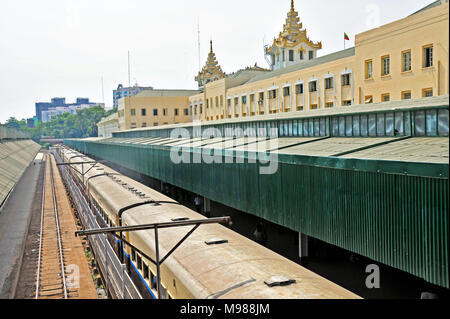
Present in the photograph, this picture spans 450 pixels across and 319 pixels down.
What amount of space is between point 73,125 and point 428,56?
6015 inches

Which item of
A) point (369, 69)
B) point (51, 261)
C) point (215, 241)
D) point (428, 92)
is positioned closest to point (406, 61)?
point (428, 92)

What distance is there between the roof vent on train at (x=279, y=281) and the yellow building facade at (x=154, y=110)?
2451 inches

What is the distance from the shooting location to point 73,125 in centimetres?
15925

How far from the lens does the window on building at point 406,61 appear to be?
2244cm

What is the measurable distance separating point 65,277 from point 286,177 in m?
9.84

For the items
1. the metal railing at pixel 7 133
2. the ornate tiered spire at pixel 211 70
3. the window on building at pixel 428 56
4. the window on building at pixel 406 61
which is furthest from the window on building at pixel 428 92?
the ornate tiered spire at pixel 211 70

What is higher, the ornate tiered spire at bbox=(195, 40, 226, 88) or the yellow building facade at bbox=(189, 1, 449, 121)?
the ornate tiered spire at bbox=(195, 40, 226, 88)

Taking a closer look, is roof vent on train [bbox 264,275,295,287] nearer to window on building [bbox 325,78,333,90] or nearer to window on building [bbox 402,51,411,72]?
window on building [bbox 402,51,411,72]

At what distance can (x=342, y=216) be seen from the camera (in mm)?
10523

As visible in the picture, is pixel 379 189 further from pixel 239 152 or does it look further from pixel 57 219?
pixel 57 219

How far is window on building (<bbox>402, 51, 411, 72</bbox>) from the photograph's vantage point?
2244 centimetres

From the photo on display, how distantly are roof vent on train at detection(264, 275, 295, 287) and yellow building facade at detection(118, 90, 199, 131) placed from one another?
6225 cm

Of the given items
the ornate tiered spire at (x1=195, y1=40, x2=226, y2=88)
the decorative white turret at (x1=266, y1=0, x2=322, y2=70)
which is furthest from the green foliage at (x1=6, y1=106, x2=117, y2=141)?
the decorative white turret at (x1=266, y1=0, x2=322, y2=70)

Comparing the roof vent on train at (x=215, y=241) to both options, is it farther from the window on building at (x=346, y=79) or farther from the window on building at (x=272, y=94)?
the window on building at (x=272, y=94)
